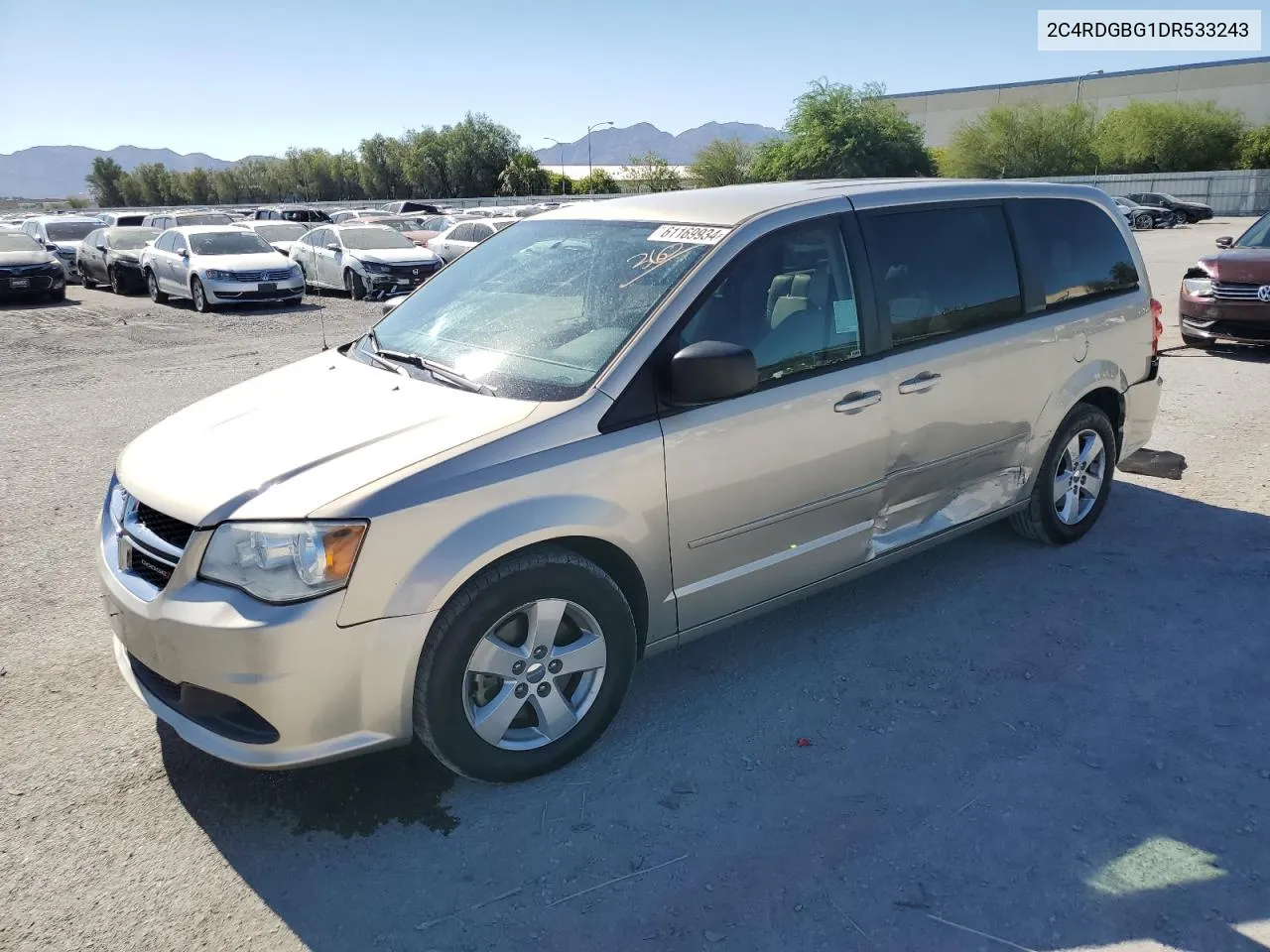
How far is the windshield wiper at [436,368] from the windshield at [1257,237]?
1032 centimetres

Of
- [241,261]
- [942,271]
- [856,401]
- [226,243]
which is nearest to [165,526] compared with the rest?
[856,401]

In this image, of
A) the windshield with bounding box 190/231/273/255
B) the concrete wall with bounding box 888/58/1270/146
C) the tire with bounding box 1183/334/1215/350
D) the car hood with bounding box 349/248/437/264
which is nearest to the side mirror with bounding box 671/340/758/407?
the tire with bounding box 1183/334/1215/350

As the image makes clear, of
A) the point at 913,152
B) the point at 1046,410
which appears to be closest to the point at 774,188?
the point at 1046,410

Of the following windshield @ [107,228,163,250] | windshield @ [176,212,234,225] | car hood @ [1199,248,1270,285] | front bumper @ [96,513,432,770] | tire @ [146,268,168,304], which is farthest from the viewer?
windshield @ [176,212,234,225]

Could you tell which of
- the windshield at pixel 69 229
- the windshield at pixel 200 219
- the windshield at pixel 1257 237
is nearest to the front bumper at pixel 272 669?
the windshield at pixel 1257 237

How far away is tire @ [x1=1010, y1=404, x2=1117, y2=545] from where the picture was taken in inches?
194

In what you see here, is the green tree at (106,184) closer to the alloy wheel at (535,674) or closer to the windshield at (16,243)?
the windshield at (16,243)

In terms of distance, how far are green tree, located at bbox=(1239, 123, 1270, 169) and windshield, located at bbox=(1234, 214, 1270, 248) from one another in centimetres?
6357

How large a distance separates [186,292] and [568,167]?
351 ft

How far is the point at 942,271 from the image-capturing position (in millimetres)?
4320

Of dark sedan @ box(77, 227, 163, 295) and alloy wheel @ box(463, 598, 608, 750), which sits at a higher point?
dark sedan @ box(77, 227, 163, 295)

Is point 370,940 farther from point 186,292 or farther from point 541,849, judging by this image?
point 186,292

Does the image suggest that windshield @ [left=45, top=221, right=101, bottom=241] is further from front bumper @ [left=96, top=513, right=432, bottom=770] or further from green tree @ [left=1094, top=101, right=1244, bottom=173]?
green tree @ [left=1094, top=101, right=1244, bottom=173]

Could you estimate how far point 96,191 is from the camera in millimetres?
94062
